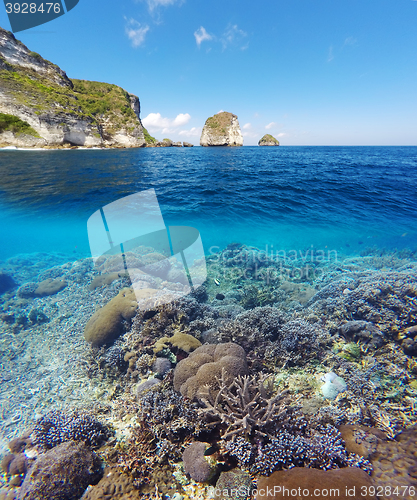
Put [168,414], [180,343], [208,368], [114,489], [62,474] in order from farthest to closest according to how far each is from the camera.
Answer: [180,343]
[208,368]
[168,414]
[62,474]
[114,489]

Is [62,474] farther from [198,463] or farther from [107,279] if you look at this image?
[107,279]

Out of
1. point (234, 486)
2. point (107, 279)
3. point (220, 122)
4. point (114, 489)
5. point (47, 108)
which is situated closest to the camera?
point (234, 486)

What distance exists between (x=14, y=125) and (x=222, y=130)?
7698 centimetres

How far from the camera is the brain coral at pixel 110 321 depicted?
5.79 metres

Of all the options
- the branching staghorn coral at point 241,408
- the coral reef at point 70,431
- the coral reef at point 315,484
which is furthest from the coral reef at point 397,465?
the coral reef at point 70,431

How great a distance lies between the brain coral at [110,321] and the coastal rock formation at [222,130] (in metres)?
101

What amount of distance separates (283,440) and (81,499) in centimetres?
259

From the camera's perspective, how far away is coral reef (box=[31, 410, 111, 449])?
3180mm

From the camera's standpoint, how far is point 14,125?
121 ft

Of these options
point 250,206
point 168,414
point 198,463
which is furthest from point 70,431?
point 250,206

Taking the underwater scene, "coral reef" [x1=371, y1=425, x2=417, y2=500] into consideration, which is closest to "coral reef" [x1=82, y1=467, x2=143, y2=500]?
the underwater scene

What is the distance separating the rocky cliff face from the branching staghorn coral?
5347cm

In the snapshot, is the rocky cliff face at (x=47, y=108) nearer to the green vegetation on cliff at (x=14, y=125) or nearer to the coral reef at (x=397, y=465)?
the green vegetation on cliff at (x=14, y=125)

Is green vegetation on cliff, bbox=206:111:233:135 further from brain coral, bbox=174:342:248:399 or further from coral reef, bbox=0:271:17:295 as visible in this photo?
brain coral, bbox=174:342:248:399
